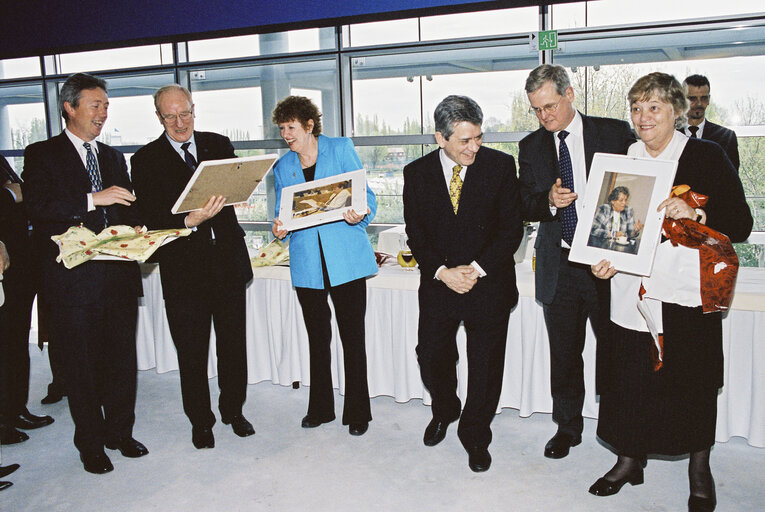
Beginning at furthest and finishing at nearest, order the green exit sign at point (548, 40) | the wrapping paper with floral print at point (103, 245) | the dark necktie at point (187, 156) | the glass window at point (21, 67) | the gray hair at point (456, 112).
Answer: the glass window at point (21, 67) < the green exit sign at point (548, 40) < the dark necktie at point (187, 156) < the wrapping paper with floral print at point (103, 245) < the gray hair at point (456, 112)

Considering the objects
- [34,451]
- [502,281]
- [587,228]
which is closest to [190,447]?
[34,451]

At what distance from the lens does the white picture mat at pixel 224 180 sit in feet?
8.82

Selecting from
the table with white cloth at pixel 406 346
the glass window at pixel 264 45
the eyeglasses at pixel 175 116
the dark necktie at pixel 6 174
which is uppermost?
the glass window at pixel 264 45

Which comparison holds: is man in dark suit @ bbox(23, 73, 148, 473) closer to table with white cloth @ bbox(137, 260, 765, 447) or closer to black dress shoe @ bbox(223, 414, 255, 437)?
black dress shoe @ bbox(223, 414, 255, 437)

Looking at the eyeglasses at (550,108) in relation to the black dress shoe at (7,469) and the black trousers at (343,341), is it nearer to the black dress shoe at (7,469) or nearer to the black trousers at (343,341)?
the black trousers at (343,341)

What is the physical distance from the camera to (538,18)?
512 cm

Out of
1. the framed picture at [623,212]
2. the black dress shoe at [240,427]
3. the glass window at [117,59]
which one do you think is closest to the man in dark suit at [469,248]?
the framed picture at [623,212]

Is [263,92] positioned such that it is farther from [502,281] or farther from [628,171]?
[628,171]

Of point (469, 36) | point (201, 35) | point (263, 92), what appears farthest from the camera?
point (263, 92)

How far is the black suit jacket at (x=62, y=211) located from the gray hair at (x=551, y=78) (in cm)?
203

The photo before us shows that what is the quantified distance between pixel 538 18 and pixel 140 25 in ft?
10.1

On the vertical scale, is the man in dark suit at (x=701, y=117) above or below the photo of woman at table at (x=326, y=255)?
above

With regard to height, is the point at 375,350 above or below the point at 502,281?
below

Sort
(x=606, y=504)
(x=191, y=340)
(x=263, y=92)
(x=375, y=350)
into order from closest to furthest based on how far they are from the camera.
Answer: (x=606, y=504) → (x=191, y=340) → (x=375, y=350) → (x=263, y=92)
